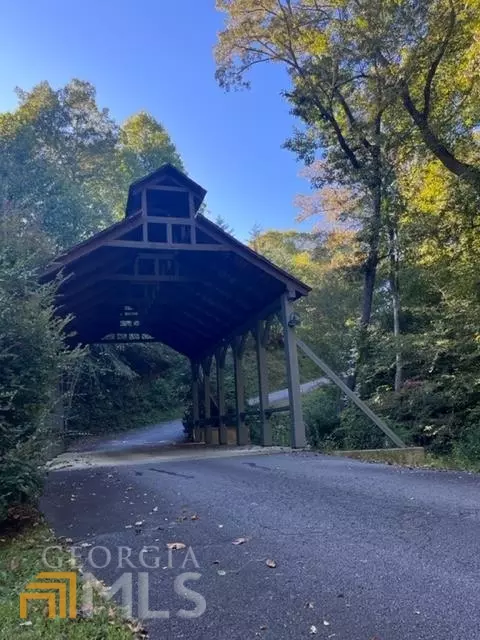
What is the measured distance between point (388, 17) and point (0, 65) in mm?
9375

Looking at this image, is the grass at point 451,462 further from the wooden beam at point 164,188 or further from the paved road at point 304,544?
the wooden beam at point 164,188

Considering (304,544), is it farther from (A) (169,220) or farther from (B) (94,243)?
(A) (169,220)

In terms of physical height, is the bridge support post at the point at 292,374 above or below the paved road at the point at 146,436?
above

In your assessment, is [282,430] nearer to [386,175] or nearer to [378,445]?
[378,445]

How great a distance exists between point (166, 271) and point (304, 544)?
7181 millimetres

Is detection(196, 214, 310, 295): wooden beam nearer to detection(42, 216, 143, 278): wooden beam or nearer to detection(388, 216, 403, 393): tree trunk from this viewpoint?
detection(42, 216, 143, 278): wooden beam

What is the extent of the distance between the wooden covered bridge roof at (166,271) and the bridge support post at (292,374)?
293 millimetres

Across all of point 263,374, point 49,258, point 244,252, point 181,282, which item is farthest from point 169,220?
point 263,374

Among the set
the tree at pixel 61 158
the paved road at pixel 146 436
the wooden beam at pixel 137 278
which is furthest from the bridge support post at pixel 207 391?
the tree at pixel 61 158

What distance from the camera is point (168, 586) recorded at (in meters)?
2.67

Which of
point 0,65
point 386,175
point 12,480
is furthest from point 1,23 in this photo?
point 12,480

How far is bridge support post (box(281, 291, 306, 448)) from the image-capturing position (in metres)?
8.53

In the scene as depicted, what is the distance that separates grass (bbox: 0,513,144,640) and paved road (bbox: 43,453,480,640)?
168mm

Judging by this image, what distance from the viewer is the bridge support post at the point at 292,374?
853 cm
